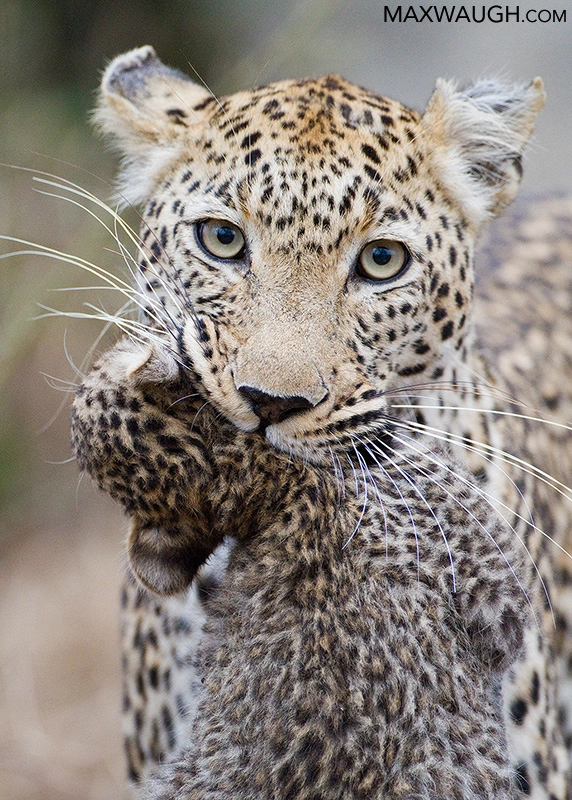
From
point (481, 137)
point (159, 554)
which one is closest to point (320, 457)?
point (159, 554)

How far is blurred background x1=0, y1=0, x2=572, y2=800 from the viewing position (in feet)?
26.4

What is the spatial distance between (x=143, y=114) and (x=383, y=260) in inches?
58.2

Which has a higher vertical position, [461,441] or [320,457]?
[461,441]

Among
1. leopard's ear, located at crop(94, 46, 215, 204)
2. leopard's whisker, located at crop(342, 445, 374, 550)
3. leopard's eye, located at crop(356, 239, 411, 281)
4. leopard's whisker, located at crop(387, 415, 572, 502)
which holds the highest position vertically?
leopard's ear, located at crop(94, 46, 215, 204)

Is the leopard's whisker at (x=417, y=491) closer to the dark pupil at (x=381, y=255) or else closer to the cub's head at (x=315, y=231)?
the cub's head at (x=315, y=231)

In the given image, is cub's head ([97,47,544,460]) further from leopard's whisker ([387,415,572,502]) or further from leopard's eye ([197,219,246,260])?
leopard's whisker ([387,415,572,502])

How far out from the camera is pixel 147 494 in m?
3.74

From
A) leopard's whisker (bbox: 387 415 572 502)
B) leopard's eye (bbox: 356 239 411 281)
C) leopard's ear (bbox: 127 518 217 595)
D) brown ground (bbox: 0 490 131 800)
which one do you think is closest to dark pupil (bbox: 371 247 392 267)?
leopard's eye (bbox: 356 239 411 281)

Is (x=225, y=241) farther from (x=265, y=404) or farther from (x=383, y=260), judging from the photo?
(x=265, y=404)

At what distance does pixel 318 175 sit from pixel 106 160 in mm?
5767

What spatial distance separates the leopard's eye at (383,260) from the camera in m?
4.84

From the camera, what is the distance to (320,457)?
4074mm

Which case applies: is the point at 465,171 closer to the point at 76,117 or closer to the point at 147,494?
the point at 147,494

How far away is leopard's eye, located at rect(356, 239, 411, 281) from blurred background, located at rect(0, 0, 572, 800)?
101 inches
